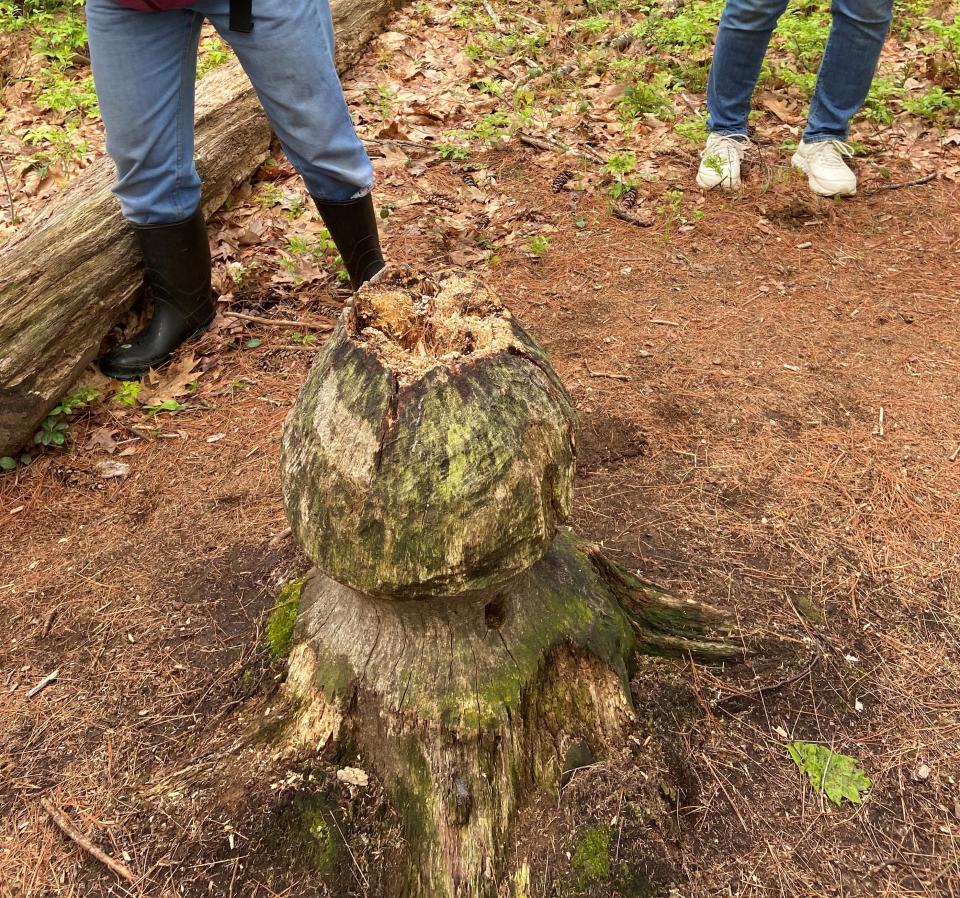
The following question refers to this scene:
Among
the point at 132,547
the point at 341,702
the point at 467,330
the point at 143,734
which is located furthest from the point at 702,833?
the point at 132,547

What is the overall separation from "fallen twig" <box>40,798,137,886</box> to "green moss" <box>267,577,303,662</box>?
1.88ft

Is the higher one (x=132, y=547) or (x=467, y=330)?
(x=467, y=330)

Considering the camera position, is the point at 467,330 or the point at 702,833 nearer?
the point at 467,330

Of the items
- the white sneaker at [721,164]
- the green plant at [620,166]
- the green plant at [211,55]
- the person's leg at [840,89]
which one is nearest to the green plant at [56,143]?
the green plant at [211,55]

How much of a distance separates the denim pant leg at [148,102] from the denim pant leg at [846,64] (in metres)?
3.42

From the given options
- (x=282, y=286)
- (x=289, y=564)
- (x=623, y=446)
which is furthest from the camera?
(x=282, y=286)

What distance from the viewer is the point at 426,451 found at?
4.87ft

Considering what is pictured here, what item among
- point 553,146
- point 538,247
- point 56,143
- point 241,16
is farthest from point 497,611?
point 56,143

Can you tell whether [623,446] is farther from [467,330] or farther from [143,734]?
[143,734]

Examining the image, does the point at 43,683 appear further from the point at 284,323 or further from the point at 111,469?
the point at 284,323

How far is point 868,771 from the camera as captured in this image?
189 centimetres

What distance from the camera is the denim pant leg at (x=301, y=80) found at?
283 centimetres

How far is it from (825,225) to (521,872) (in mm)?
3910

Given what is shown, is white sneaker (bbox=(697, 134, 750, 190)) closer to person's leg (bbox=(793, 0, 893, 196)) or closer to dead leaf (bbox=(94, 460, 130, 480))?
person's leg (bbox=(793, 0, 893, 196))
